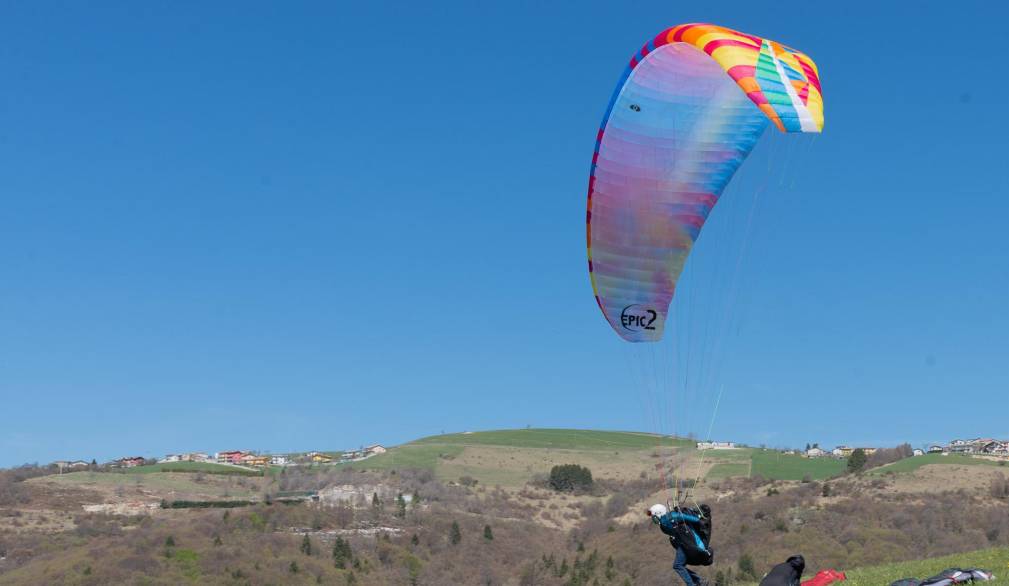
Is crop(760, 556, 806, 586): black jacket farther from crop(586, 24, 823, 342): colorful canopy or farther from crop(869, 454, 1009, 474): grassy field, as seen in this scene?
crop(869, 454, 1009, 474): grassy field

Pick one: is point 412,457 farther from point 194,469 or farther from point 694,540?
point 694,540

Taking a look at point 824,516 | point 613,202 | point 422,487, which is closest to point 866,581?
point 613,202

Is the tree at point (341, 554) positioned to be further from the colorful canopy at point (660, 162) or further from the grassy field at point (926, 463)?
the colorful canopy at point (660, 162)

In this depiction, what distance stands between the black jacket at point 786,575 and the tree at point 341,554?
58609mm

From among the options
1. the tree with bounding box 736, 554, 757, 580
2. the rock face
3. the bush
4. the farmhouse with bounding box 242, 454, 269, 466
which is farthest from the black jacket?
the farmhouse with bounding box 242, 454, 269, 466

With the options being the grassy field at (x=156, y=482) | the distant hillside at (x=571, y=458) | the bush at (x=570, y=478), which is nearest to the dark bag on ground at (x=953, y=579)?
the distant hillside at (x=571, y=458)

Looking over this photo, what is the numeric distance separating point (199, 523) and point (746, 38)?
63.9 m

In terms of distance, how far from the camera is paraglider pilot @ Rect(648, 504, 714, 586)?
1655 centimetres

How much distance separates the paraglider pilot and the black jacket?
7.50ft

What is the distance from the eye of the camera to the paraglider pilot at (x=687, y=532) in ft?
54.3

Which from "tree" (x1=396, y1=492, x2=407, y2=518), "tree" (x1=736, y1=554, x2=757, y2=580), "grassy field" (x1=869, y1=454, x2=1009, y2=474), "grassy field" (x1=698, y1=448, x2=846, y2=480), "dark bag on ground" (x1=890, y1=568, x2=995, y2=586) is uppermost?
"grassy field" (x1=698, y1=448, x2=846, y2=480)

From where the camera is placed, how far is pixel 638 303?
21281 mm

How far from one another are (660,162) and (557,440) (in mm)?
119528

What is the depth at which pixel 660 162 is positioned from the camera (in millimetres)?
20219
